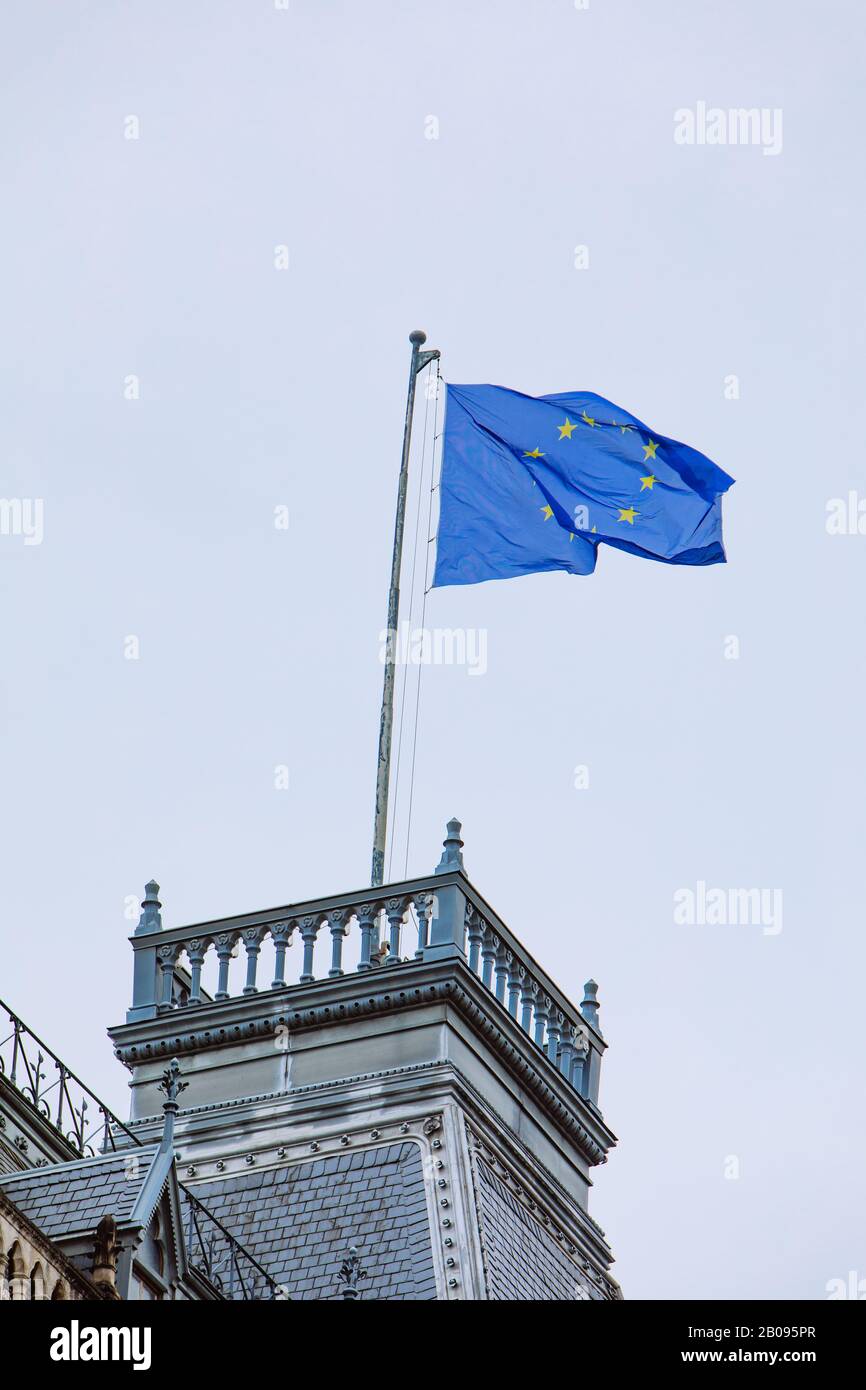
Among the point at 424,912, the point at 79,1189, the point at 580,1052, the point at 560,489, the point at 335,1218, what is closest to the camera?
the point at 79,1189

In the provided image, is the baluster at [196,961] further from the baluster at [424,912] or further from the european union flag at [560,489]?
the european union flag at [560,489]

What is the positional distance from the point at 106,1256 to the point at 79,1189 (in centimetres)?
446

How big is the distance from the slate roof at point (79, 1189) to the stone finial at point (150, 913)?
9054mm

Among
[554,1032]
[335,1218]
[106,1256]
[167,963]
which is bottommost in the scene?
[106,1256]

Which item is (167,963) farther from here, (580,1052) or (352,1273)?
(352,1273)

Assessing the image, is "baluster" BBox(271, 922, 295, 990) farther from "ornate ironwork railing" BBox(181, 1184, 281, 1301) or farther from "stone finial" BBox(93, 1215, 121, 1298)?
"stone finial" BBox(93, 1215, 121, 1298)

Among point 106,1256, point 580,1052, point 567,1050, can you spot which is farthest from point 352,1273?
point 106,1256

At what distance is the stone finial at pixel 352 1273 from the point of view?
38.6 metres

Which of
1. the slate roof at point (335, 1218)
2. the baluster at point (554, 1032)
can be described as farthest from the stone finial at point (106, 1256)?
the baluster at point (554, 1032)

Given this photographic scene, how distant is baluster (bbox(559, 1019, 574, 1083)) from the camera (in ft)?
149

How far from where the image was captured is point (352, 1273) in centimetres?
3962

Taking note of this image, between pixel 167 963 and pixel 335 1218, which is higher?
pixel 167 963
